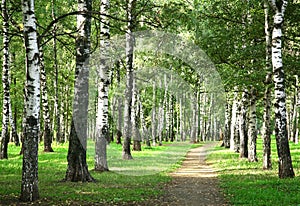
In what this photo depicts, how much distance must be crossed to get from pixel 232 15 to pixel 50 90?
33486 mm

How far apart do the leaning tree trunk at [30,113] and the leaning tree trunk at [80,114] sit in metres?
3.55

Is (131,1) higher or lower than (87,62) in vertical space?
higher

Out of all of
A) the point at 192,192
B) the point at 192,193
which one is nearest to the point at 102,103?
the point at 192,192

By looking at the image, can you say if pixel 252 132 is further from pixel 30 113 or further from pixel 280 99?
pixel 30 113

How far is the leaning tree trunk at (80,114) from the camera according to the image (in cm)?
1367

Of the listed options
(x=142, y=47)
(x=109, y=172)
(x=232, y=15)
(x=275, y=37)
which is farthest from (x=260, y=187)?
(x=142, y=47)

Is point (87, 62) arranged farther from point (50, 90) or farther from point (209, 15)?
point (50, 90)

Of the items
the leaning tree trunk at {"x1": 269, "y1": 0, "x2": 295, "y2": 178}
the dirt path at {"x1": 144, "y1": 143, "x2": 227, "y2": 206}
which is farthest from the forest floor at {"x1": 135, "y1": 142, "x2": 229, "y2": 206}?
the leaning tree trunk at {"x1": 269, "y1": 0, "x2": 295, "y2": 178}

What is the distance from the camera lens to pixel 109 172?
17422 mm

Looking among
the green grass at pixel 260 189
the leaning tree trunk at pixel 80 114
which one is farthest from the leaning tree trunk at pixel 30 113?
the green grass at pixel 260 189

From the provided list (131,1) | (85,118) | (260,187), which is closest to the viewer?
(260,187)

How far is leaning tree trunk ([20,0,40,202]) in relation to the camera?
999 cm

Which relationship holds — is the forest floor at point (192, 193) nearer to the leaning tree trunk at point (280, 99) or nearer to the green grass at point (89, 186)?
the green grass at point (89, 186)

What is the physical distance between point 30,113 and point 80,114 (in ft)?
13.1
